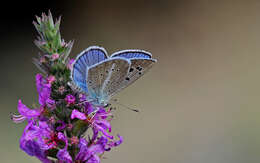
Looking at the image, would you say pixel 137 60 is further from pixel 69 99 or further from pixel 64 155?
pixel 64 155

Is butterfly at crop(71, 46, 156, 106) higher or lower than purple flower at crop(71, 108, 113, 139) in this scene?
higher

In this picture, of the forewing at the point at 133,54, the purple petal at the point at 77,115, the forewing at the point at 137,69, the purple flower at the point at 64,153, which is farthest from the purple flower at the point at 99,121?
the forewing at the point at 133,54

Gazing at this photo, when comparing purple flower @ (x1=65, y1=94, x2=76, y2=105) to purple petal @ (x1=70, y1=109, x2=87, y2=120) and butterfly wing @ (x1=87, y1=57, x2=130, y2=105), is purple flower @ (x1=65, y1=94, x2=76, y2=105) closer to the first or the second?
purple petal @ (x1=70, y1=109, x2=87, y2=120)

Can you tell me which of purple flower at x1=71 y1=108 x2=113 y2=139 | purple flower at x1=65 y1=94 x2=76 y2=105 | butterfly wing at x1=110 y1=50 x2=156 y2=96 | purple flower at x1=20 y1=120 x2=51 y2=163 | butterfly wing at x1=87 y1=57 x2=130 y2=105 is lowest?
purple flower at x1=20 y1=120 x2=51 y2=163

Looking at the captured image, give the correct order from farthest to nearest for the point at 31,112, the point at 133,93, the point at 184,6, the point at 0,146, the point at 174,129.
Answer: the point at 184,6 → the point at 133,93 → the point at 174,129 → the point at 0,146 → the point at 31,112

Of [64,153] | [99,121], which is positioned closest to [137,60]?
[99,121]

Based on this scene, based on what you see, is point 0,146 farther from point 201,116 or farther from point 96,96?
point 96,96

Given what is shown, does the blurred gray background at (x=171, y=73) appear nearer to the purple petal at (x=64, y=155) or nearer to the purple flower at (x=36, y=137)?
the purple flower at (x=36, y=137)

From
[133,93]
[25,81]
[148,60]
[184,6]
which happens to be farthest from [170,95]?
[148,60]

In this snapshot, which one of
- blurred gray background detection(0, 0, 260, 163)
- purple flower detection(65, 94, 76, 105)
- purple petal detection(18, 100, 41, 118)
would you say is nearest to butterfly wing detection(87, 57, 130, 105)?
purple flower detection(65, 94, 76, 105)
